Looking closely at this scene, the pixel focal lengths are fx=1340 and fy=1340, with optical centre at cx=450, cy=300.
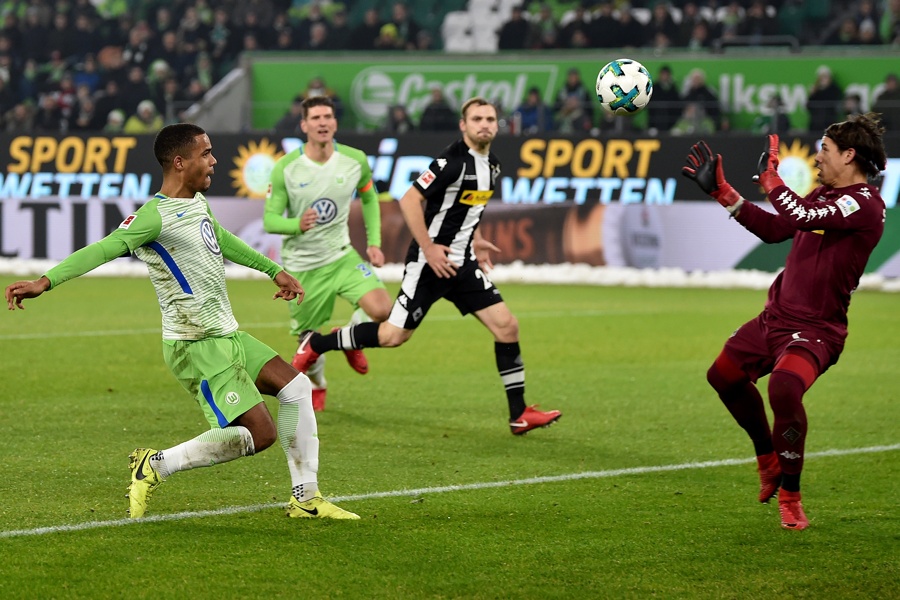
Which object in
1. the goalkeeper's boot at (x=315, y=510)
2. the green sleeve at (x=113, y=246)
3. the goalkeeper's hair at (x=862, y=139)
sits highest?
the goalkeeper's hair at (x=862, y=139)

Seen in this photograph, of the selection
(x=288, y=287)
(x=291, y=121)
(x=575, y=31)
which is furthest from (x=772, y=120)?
(x=288, y=287)

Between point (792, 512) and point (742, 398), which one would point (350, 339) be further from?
point (792, 512)

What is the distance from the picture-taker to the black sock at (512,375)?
847cm

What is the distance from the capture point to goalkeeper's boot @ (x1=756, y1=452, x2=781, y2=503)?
642 centimetres

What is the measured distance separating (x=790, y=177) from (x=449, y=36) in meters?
8.94

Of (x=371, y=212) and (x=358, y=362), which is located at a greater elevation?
(x=371, y=212)

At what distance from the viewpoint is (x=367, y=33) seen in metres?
24.9

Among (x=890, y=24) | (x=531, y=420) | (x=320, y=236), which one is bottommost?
(x=531, y=420)

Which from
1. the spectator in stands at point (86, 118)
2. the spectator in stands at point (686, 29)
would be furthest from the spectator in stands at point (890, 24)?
the spectator in stands at point (86, 118)

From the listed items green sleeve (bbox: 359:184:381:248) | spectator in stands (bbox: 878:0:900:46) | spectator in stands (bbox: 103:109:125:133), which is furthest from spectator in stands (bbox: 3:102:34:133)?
green sleeve (bbox: 359:184:381:248)

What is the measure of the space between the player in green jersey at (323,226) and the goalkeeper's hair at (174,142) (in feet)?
12.0

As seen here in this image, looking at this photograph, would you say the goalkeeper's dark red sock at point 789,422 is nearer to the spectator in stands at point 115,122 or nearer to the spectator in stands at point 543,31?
the spectator in stands at point 543,31

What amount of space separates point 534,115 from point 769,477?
15109mm

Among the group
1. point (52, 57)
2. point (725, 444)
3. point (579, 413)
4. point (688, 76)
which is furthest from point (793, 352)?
point (52, 57)
